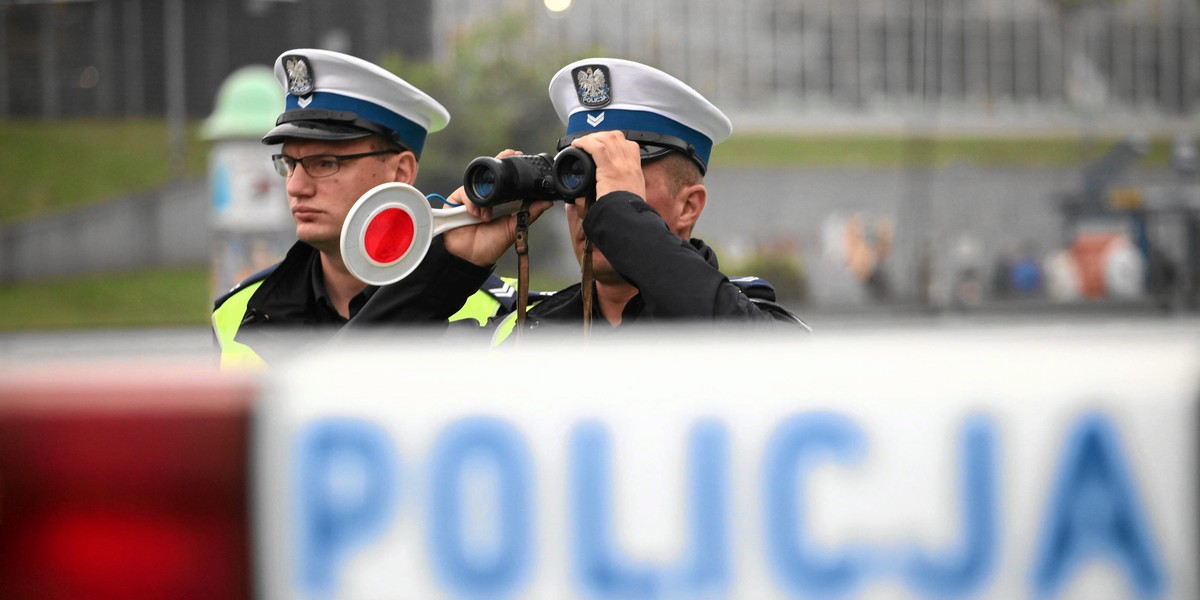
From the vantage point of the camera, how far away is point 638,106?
7.82 ft

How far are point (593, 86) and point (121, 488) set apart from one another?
62.4 inches

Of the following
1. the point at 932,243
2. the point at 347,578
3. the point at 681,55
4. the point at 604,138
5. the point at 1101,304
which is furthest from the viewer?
the point at 681,55

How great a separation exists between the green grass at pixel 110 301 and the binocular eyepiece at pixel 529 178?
13175 mm

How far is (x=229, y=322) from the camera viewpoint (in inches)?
110

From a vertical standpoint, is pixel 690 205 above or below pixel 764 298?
above

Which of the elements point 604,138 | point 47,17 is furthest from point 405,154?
point 47,17

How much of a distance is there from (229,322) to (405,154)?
544mm

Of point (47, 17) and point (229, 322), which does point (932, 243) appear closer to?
point (47, 17)

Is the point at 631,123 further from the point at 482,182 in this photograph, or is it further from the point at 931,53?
the point at 931,53

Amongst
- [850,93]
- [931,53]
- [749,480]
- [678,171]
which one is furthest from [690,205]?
[931,53]

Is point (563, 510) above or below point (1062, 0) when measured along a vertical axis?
below

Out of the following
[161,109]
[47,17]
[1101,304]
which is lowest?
[1101,304]

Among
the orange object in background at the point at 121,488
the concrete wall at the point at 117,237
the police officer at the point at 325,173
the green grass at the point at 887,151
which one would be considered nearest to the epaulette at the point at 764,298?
the police officer at the point at 325,173

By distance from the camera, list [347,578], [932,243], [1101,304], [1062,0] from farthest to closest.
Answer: [1062,0], [932,243], [1101,304], [347,578]
